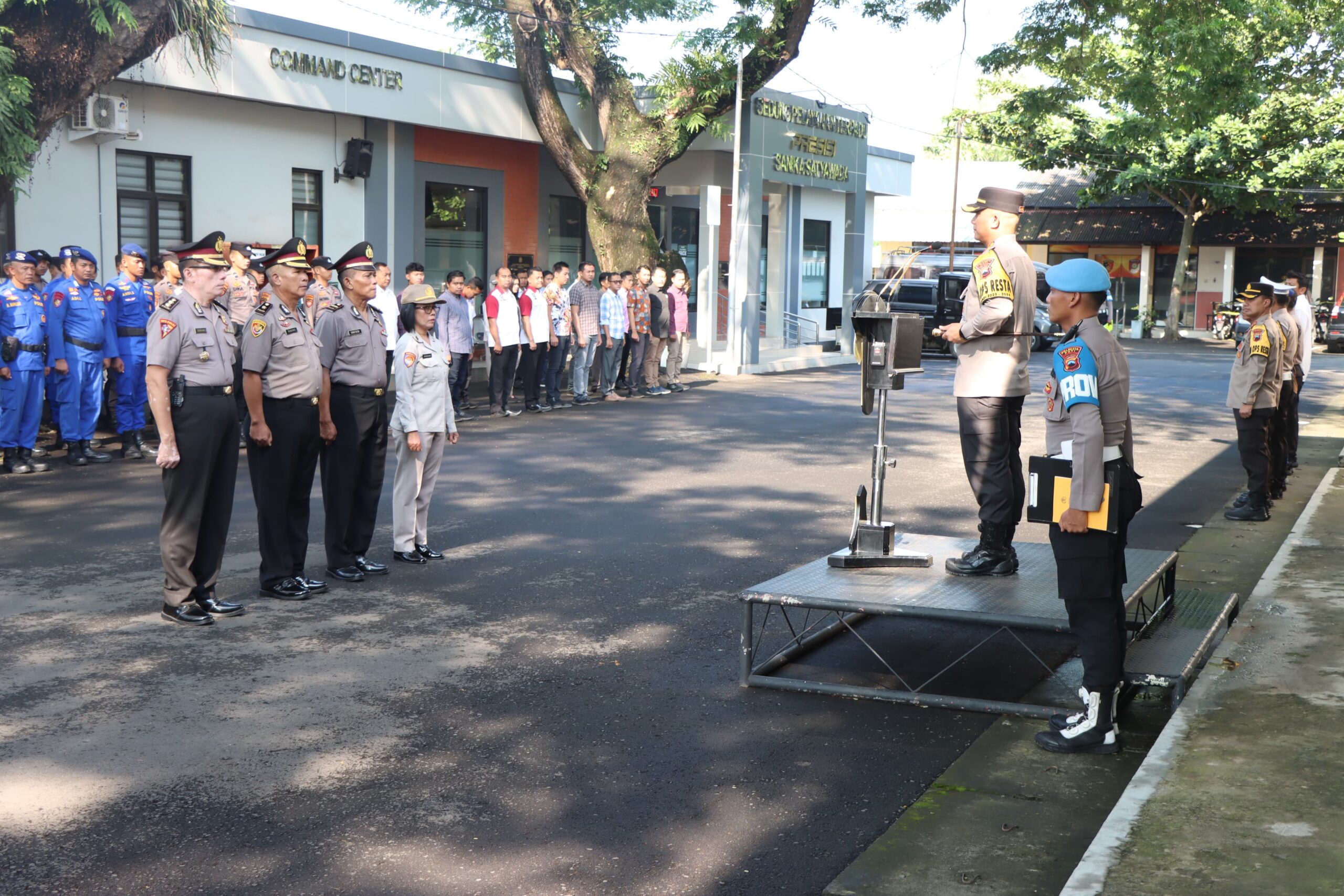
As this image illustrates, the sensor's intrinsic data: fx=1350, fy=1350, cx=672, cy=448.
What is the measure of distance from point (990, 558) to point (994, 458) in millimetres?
502

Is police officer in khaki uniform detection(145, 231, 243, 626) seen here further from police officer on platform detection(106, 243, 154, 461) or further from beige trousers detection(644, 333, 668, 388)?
beige trousers detection(644, 333, 668, 388)

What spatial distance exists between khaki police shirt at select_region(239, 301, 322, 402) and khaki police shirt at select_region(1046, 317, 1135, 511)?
433cm

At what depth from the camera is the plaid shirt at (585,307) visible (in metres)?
19.4

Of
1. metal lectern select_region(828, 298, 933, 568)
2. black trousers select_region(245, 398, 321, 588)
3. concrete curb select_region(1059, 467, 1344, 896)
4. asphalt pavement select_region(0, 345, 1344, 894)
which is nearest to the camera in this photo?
concrete curb select_region(1059, 467, 1344, 896)

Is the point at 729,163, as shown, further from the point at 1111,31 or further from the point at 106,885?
the point at 106,885

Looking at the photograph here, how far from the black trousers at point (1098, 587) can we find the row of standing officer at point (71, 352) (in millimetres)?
10137

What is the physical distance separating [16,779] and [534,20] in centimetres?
1919

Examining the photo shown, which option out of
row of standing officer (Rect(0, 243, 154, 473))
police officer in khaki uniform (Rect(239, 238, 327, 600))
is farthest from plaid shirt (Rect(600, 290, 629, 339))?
police officer in khaki uniform (Rect(239, 238, 327, 600))

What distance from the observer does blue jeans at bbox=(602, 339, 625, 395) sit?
20.2 meters

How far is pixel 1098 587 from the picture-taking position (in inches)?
206

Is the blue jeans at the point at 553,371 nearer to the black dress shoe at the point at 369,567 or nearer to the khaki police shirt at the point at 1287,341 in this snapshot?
the khaki police shirt at the point at 1287,341

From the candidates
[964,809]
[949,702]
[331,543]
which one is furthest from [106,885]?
[331,543]

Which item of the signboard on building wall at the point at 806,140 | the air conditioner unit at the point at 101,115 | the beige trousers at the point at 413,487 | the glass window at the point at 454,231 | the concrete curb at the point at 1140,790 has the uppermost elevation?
the signboard on building wall at the point at 806,140

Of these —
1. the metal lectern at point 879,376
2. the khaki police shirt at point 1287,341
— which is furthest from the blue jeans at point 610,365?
the metal lectern at point 879,376
